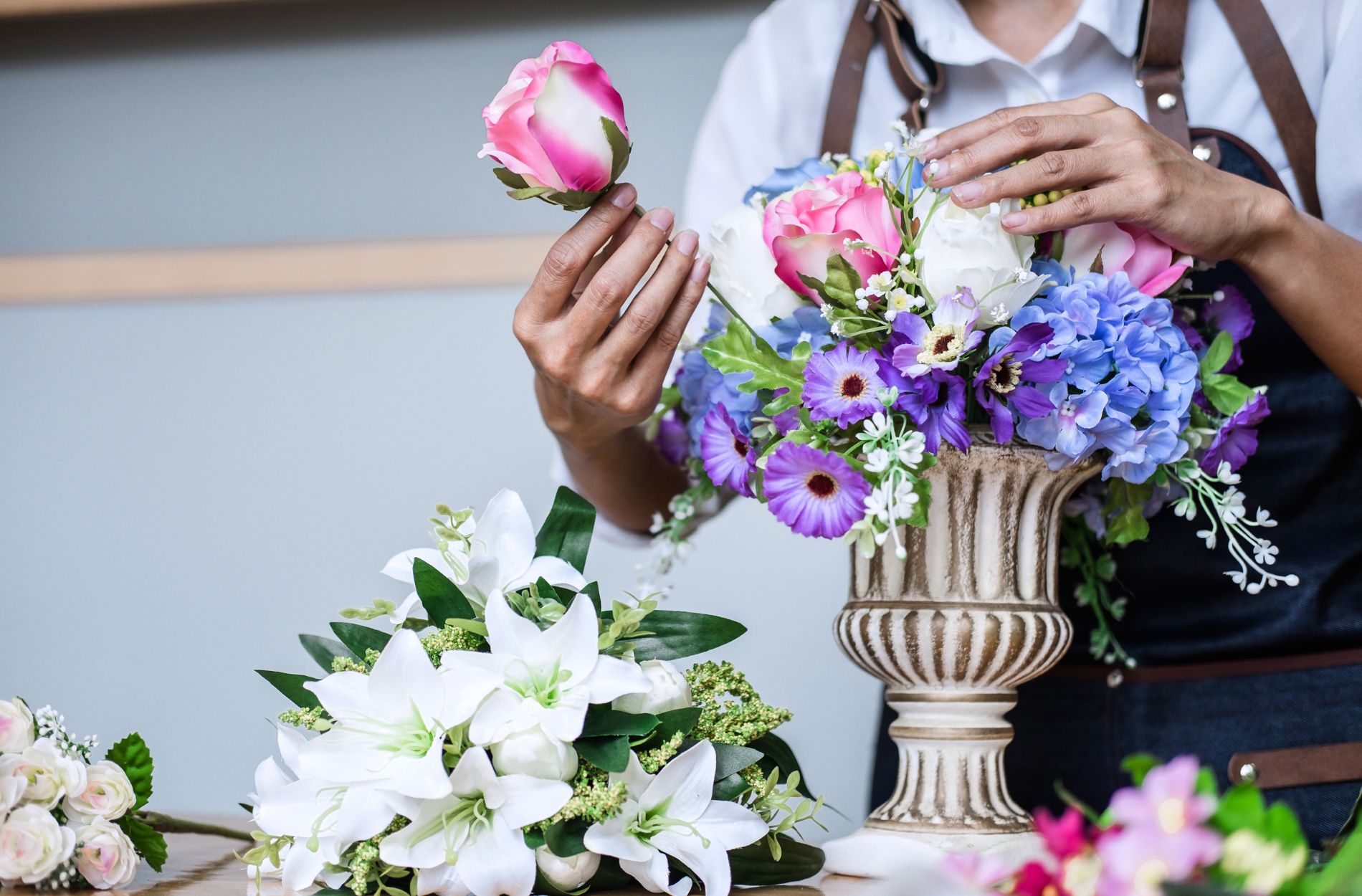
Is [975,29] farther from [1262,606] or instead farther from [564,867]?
[564,867]

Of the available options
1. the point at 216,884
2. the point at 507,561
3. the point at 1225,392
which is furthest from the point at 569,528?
the point at 1225,392

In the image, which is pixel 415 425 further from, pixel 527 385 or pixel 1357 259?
pixel 1357 259

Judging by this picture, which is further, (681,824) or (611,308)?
(611,308)

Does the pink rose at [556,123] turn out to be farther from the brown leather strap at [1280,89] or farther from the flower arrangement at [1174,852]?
the brown leather strap at [1280,89]

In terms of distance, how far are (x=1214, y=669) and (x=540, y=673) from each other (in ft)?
1.96

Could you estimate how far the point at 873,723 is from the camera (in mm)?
1528

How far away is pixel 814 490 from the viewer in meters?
0.59

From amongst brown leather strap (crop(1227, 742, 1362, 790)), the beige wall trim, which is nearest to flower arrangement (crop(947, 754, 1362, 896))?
brown leather strap (crop(1227, 742, 1362, 790))

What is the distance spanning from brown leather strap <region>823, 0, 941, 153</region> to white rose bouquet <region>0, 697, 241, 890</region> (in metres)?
0.68

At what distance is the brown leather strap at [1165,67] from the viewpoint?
2.69 feet

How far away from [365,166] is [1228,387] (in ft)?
4.28

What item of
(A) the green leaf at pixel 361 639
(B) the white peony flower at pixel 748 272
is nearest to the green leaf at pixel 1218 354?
(B) the white peony flower at pixel 748 272

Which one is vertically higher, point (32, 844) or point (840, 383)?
point (840, 383)

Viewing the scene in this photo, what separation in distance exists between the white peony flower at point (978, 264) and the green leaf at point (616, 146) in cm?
16
